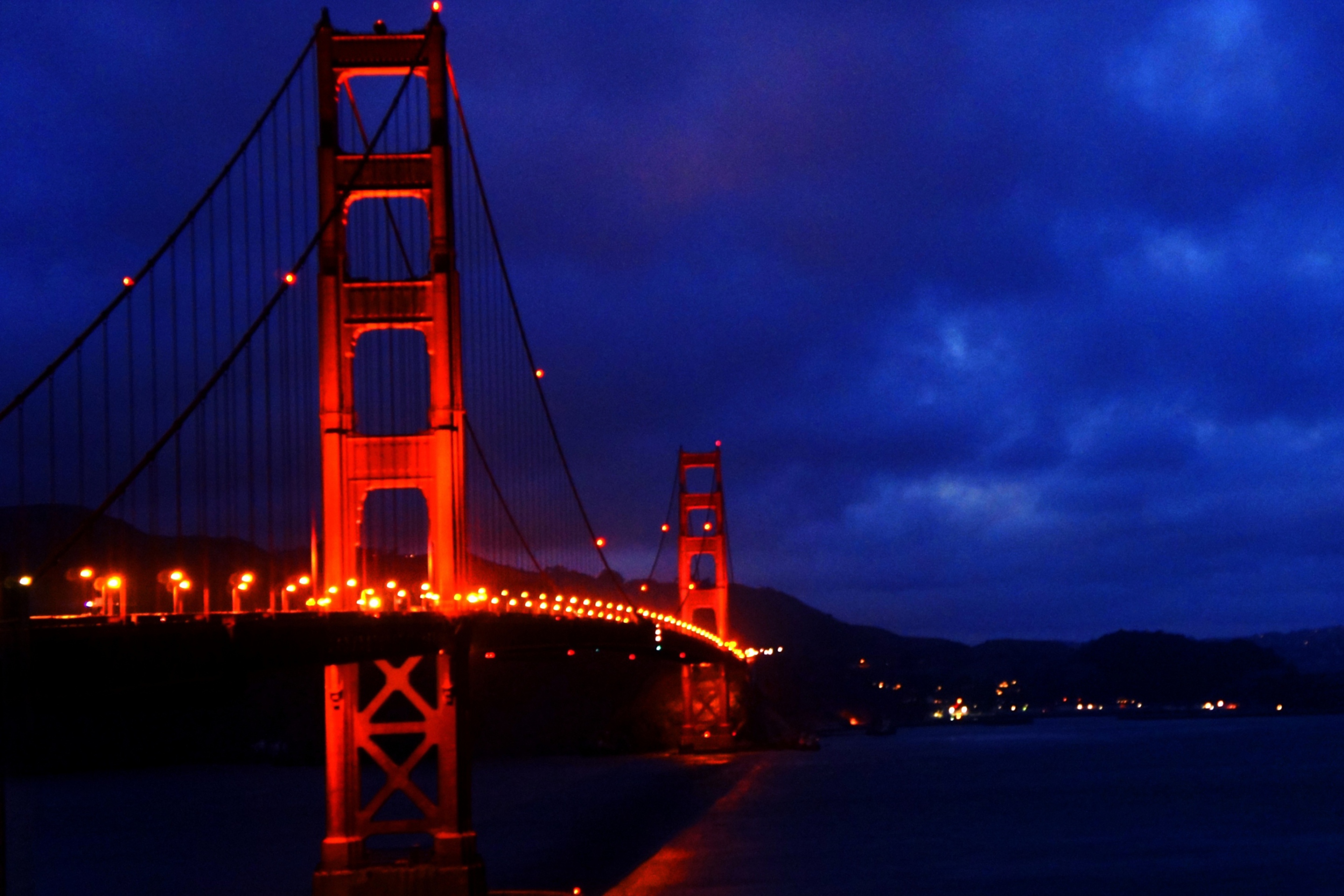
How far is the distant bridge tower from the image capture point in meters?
23.8

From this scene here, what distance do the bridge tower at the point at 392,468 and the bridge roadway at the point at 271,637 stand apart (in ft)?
2.86

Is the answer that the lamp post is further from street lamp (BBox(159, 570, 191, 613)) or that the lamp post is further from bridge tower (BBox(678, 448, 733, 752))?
bridge tower (BBox(678, 448, 733, 752))

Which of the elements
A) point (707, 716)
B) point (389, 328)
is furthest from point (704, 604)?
point (389, 328)

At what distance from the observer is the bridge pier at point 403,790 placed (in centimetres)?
2269

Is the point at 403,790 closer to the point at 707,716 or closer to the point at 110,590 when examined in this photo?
the point at 110,590

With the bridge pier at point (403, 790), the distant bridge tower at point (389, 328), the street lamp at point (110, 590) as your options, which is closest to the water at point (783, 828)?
the street lamp at point (110, 590)

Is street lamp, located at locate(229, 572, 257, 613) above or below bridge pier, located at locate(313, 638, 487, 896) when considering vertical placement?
above

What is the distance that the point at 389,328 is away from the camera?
973 inches

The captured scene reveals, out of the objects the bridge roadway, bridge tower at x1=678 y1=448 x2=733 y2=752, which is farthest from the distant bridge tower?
bridge tower at x1=678 y1=448 x2=733 y2=752

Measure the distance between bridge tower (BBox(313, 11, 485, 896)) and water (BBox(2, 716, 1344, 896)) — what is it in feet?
14.3

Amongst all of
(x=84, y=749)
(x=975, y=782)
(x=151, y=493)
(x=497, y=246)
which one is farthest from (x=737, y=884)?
(x=84, y=749)

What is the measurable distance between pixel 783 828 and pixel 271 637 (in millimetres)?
35695

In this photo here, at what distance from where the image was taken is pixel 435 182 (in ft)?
82.9

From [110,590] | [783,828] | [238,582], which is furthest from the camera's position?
[783,828]
